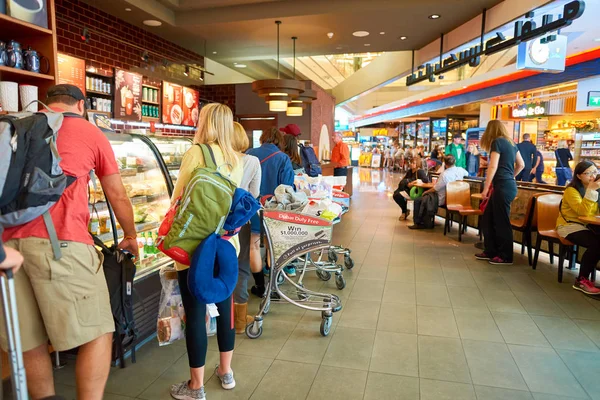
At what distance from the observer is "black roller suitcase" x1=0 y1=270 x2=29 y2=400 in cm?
126

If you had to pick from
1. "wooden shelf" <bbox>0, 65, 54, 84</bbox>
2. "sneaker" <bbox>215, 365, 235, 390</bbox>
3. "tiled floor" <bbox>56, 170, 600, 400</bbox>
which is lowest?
"tiled floor" <bbox>56, 170, 600, 400</bbox>

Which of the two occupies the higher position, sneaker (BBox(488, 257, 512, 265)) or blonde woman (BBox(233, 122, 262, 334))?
blonde woman (BBox(233, 122, 262, 334))

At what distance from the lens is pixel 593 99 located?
9.54 m

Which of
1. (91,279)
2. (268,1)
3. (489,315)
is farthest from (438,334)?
(268,1)

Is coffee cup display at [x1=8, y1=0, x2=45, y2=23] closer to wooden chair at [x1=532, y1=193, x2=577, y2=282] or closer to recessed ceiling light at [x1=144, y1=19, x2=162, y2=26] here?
recessed ceiling light at [x1=144, y1=19, x2=162, y2=26]

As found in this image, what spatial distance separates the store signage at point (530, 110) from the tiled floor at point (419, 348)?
9.44 metres

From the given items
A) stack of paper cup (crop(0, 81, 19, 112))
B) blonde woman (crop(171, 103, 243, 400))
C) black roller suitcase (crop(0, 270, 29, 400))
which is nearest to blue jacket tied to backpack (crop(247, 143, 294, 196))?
blonde woman (crop(171, 103, 243, 400))

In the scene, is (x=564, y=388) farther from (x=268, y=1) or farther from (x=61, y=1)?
(x=61, y=1)

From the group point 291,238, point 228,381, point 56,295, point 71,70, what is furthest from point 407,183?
point 56,295

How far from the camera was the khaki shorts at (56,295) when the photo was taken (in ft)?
5.59

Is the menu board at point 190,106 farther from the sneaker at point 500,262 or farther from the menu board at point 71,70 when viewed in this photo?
the sneaker at point 500,262

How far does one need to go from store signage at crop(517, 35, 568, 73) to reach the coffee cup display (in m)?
6.80

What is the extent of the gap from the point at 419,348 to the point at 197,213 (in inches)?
76.3

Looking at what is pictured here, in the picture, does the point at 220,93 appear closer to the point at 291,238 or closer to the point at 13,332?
the point at 291,238
